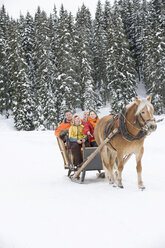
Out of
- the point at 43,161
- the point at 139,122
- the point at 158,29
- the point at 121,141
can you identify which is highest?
the point at 158,29

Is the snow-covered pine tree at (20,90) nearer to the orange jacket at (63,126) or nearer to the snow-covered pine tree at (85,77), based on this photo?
the snow-covered pine tree at (85,77)

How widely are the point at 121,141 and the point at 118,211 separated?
5.30 feet

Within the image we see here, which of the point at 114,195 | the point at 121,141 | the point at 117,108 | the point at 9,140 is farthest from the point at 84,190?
the point at 117,108

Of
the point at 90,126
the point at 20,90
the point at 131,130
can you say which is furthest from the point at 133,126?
the point at 20,90

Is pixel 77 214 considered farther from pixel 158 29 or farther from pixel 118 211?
pixel 158 29

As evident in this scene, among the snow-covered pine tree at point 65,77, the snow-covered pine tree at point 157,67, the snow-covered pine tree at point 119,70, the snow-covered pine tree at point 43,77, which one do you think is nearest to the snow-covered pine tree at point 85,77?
the snow-covered pine tree at point 65,77

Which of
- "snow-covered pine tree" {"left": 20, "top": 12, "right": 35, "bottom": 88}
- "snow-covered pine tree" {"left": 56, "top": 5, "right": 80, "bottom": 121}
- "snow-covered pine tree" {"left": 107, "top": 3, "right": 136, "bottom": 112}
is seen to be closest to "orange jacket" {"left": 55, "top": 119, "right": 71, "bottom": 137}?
"snow-covered pine tree" {"left": 107, "top": 3, "right": 136, "bottom": 112}

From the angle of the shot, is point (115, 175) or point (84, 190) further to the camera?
point (115, 175)

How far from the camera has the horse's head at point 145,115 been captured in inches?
182

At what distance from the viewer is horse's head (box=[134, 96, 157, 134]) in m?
4.62

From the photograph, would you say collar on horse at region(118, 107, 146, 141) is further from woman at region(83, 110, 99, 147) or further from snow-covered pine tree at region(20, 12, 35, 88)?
snow-covered pine tree at region(20, 12, 35, 88)

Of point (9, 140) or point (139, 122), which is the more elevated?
point (139, 122)

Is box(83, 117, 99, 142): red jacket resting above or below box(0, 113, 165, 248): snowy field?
above

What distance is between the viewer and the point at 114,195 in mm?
5191
